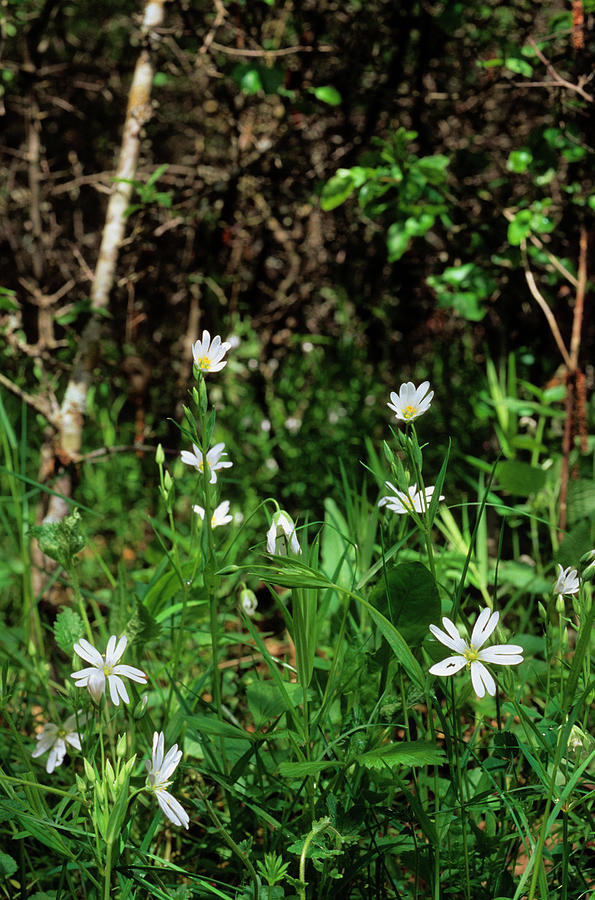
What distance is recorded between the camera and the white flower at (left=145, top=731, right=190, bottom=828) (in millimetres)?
794

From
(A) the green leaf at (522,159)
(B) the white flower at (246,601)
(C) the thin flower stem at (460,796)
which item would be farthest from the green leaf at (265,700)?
(A) the green leaf at (522,159)

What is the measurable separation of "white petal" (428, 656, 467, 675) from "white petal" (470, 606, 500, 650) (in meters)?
0.02

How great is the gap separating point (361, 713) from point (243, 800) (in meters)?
0.19

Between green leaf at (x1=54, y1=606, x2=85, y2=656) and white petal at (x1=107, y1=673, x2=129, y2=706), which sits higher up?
white petal at (x1=107, y1=673, x2=129, y2=706)

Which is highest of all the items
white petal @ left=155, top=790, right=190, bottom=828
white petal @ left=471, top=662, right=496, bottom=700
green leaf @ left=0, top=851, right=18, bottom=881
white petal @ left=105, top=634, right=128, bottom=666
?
white petal @ left=471, top=662, right=496, bottom=700

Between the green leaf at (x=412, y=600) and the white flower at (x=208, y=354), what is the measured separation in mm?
333

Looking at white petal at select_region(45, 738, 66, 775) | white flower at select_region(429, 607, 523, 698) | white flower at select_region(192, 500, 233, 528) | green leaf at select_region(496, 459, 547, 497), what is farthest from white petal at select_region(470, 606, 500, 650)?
green leaf at select_region(496, 459, 547, 497)

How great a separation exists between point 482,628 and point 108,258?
A: 58.7 inches

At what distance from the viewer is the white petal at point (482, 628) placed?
0.79 m

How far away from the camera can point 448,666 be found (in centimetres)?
83

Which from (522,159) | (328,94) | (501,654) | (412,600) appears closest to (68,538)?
(412,600)

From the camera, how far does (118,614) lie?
127 centimetres

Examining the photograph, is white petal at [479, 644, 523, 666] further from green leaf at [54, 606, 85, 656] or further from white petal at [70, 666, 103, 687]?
green leaf at [54, 606, 85, 656]

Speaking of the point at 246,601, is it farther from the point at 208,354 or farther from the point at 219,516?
the point at 208,354
